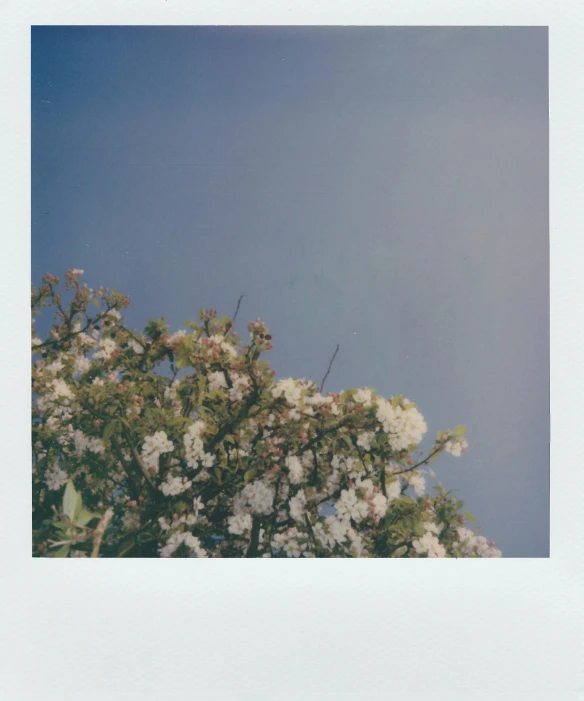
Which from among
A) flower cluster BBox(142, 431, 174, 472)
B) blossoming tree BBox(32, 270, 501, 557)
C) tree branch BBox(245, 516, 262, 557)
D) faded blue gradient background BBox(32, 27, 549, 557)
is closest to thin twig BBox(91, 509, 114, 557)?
blossoming tree BBox(32, 270, 501, 557)

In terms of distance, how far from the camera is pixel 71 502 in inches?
55.2

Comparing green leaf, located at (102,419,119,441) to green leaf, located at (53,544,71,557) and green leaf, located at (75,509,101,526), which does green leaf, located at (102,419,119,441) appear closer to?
green leaf, located at (75,509,101,526)

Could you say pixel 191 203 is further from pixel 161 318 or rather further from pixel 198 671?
pixel 198 671

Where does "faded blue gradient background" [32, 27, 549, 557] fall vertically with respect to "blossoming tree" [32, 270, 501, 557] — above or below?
above

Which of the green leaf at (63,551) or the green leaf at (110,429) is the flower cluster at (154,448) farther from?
the green leaf at (63,551)

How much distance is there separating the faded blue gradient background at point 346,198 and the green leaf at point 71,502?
1.64 ft

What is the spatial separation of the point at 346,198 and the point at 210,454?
0.76 meters

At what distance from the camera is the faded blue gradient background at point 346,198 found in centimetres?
145

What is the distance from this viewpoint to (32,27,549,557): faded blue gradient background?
145 centimetres

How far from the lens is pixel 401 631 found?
1.42 metres

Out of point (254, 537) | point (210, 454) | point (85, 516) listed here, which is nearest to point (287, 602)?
point (254, 537)

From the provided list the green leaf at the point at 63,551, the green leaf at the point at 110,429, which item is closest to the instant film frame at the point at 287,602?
the green leaf at the point at 63,551
